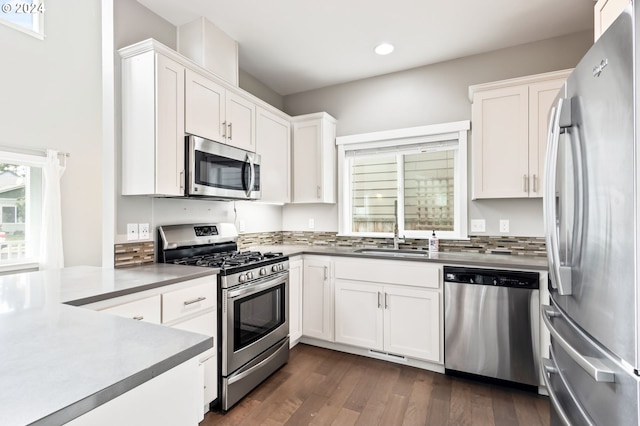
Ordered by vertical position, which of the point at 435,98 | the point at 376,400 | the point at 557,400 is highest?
the point at 435,98

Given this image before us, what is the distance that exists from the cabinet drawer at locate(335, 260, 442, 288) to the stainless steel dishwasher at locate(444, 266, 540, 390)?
4.7 inches

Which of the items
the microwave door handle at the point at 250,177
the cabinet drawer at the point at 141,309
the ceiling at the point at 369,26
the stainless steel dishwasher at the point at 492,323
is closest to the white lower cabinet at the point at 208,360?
the cabinet drawer at the point at 141,309

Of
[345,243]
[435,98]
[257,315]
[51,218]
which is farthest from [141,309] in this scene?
[51,218]

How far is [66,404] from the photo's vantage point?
1.69 feet

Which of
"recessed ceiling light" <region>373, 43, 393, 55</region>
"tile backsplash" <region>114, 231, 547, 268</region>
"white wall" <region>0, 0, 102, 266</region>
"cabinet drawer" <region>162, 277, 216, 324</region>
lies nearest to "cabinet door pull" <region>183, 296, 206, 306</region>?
"cabinet drawer" <region>162, 277, 216, 324</region>

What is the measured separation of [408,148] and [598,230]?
7.83 feet

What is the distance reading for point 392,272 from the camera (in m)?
2.64

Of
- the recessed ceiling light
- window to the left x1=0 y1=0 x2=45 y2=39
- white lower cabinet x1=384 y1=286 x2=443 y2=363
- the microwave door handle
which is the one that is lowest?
white lower cabinet x1=384 y1=286 x2=443 y2=363

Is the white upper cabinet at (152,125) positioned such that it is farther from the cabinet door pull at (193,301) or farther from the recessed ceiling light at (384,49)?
the recessed ceiling light at (384,49)

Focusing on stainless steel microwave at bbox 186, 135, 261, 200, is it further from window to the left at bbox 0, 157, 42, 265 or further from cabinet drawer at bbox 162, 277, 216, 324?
window to the left at bbox 0, 157, 42, 265

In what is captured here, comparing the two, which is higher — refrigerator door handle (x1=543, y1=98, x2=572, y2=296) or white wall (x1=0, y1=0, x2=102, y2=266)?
white wall (x1=0, y1=0, x2=102, y2=266)

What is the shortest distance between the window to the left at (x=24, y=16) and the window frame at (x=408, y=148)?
11.4ft

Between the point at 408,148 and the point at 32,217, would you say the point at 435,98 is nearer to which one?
the point at 408,148

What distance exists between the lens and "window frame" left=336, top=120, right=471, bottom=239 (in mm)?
2998
